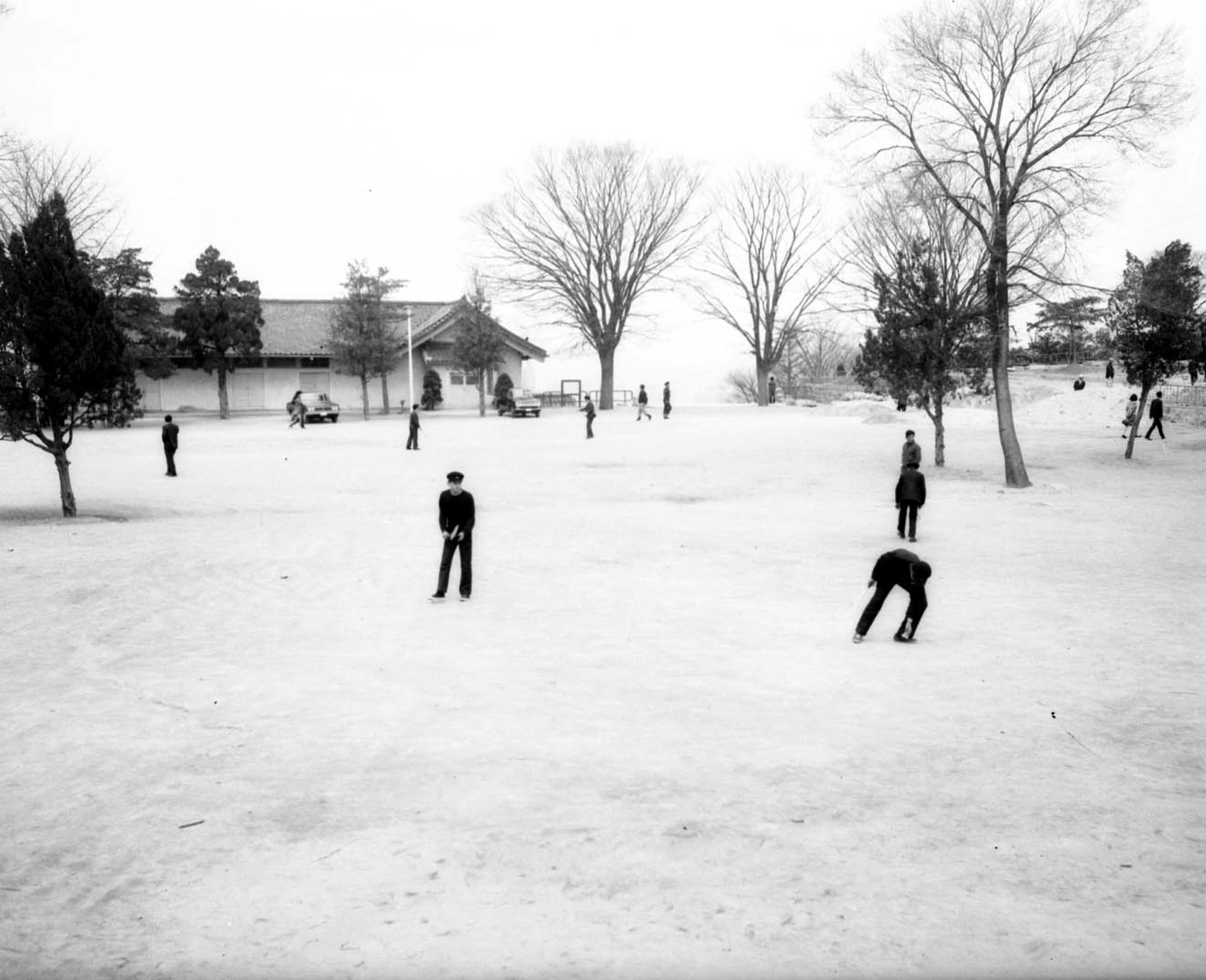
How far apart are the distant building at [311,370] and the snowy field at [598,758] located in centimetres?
4276

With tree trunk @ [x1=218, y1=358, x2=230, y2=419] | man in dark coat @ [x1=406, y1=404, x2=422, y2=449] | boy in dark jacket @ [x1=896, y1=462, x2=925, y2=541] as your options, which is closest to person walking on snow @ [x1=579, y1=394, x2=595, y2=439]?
man in dark coat @ [x1=406, y1=404, x2=422, y2=449]

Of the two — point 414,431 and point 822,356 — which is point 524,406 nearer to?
point 414,431

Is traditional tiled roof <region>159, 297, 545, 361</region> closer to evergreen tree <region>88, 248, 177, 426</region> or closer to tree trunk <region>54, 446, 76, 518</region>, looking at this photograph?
evergreen tree <region>88, 248, 177, 426</region>

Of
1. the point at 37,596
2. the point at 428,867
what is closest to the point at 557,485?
the point at 37,596

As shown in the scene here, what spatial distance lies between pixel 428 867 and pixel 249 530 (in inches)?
493

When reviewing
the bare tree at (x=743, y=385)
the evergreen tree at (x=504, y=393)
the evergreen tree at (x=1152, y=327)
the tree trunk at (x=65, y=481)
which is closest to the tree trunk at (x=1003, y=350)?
the evergreen tree at (x=1152, y=327)

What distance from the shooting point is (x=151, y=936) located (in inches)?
175

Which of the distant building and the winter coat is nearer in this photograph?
the winter coat

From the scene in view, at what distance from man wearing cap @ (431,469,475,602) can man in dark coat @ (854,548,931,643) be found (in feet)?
15.1

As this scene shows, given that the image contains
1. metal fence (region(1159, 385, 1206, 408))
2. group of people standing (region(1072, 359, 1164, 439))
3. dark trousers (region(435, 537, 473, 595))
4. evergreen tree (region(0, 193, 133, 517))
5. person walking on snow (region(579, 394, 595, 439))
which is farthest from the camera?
metal fence (region(1159, 385, 1206, 408))

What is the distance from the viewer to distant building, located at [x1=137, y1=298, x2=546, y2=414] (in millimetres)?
56812

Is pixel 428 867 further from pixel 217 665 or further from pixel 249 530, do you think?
pixel 249 530

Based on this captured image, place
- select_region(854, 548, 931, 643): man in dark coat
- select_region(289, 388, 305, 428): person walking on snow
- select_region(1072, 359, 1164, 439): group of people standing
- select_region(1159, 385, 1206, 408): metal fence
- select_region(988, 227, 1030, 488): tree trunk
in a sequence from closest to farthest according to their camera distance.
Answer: select_region(854, 548, 931, 643): man in dark coat < select_region(988, 227, 1030, 488): tree trunk < select_region(1072, 359, 1164, 439): group of people standing < select_region(1159, 385, 1206, 408): metal fence < select_region(289, 388, 305, 428): person walking on snow

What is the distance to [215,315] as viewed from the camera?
2008 inches
